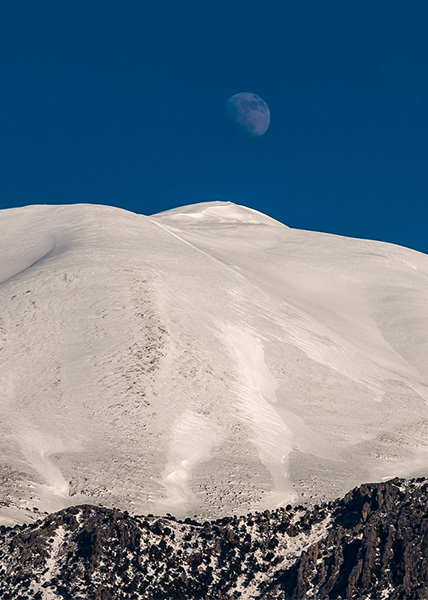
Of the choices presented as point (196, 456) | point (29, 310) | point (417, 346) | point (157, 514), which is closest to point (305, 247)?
point (417, 346)

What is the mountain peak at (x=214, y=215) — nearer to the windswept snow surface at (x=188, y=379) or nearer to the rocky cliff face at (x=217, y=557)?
the windswept snow surface at (x=188, y=379)

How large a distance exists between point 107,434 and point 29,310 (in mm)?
14964

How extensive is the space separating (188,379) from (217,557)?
66.2 feet

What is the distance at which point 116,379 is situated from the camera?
51438 millimetres

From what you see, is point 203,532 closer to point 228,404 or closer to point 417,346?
point 228,404

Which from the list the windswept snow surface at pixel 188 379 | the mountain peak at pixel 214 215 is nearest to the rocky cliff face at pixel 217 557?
the windswept snow surface at pixel 188 379

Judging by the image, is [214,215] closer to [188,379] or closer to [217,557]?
[188,379]

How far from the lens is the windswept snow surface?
4300 cm

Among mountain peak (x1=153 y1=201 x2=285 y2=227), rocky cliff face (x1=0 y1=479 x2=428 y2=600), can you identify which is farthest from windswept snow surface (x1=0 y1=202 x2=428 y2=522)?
mountain peak (x1=153 y1=201 x2=285 y2=227)

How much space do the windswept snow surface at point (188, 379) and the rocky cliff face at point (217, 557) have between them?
11.2ft

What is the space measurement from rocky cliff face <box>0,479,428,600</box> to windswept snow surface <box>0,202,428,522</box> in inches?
135

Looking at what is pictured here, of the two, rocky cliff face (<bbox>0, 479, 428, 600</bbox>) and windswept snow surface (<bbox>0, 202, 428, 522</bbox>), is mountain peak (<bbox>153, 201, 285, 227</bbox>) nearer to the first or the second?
windswept snow surface (<bbox>0, 202, 428, 522</bbox>)

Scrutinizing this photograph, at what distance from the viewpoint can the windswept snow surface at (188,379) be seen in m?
43.0

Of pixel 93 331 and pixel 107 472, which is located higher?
pixel 93 331
